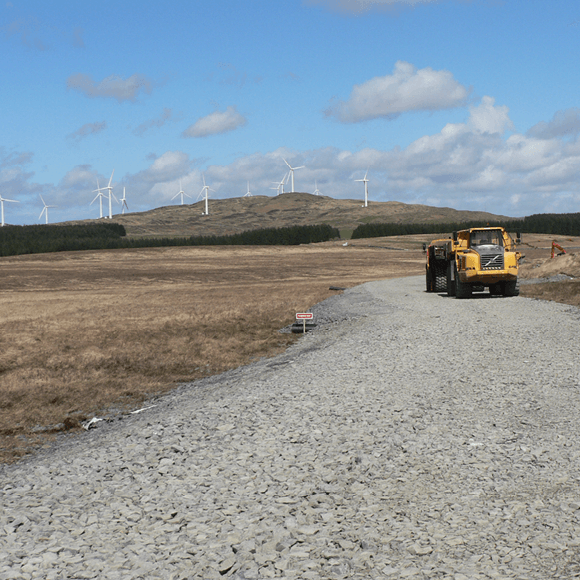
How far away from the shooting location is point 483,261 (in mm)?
32375

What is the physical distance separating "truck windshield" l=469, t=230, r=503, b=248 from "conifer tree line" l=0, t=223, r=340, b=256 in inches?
3957

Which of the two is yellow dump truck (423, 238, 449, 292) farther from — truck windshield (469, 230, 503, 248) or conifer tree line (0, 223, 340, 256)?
conifer tree line (0, 223, 340, 256)

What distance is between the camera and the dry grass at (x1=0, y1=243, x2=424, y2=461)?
16986 mm

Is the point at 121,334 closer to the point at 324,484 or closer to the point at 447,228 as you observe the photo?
the point at 324,484

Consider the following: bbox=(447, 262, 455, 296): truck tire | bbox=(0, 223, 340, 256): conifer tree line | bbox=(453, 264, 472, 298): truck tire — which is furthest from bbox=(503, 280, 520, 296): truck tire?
bbox=(0, 223, 340, 256): conifer tree line

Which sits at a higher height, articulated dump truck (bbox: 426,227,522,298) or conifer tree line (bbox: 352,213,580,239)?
conifer tree line (bbox: 352,213,580,239)

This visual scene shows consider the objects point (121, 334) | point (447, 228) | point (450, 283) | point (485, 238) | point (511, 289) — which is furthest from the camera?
point (447, 228)

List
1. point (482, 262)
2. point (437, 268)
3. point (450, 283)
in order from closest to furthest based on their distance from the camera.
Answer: point (482, 262)
point (450, 283)
point (437, 268)

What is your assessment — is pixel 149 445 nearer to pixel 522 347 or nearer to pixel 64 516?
pixel 64 516

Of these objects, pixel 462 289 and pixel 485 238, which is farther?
pixel 462 289

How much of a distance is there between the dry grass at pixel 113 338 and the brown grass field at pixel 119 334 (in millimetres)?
40

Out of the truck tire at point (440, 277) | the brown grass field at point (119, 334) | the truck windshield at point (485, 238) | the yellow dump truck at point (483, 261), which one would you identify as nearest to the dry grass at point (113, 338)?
the brown grass field at point (119, 334)

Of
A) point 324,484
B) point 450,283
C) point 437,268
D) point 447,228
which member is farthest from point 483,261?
point 447,228

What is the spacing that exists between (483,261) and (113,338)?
18459 mm
